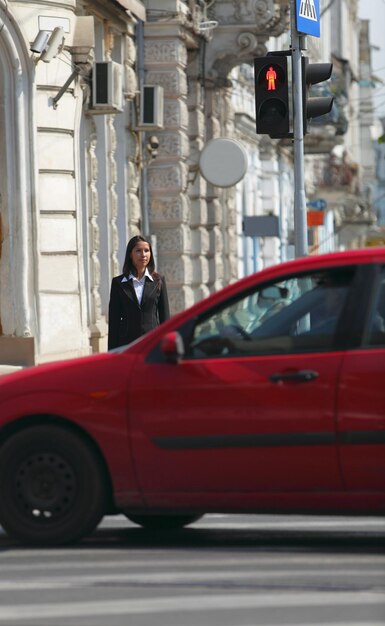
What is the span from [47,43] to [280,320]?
13.9m

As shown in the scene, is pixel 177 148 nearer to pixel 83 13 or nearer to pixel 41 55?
pixel 83 13

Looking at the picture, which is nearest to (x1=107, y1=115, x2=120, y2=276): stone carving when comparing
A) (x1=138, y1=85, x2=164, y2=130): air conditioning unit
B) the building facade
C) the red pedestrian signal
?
the building facade

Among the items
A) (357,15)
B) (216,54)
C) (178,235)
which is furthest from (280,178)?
(357,15)

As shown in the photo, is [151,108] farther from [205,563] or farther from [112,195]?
[205,563]

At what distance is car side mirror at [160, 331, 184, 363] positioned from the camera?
9.28m

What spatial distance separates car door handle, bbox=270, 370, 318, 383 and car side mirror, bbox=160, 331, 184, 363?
0.49 m

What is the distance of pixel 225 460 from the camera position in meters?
9.23

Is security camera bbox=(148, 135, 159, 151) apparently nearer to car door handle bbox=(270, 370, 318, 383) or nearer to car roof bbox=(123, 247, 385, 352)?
car roof bbox=(123, 247, 385, 352)

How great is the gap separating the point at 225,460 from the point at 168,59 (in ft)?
70.0

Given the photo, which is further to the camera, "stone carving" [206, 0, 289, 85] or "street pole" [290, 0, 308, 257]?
"stone carving" [206, 0, 289, 85]

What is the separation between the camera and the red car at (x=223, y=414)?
29.8 ft

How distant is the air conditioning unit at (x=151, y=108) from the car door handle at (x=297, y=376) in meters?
19.4

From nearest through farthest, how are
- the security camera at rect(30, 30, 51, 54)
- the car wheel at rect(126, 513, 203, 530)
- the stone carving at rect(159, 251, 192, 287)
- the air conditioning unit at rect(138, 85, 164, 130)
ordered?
1. the car wheel at rect(126, 513, 203, 530)
2. the security camera at rect(30, 30, 51, 54)
3. the air conditioning unit at rect(138, 85, 164, 130)
4. the stone carving at rect(159, 251, 192, 287)

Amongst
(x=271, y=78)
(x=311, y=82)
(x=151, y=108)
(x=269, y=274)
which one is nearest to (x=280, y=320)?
(x=269, y=274)
